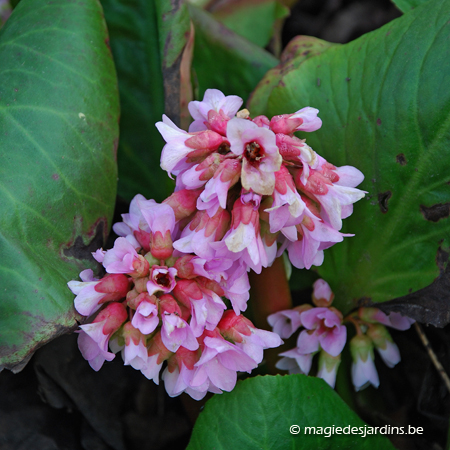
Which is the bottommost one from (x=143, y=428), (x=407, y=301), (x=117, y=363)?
(x=143, y=428)

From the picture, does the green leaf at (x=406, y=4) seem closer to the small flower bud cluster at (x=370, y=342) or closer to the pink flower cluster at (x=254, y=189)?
the pink flower cluster at (x=254, y=189)

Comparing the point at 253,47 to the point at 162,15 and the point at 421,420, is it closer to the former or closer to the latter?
the point at 162,15

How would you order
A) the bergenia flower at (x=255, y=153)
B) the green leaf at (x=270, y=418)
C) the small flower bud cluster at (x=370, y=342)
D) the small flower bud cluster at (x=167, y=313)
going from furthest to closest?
the small flower bud cluster at (x=370, y=342) < the green leaf at (x=270, y=418) < the small flower bud cluster at (x=167, y=313) < the bergenia flower at (x=255, y=153)

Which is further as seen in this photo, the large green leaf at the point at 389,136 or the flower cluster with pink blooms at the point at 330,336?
the flower cluster with pink blooms at the point at 330,336

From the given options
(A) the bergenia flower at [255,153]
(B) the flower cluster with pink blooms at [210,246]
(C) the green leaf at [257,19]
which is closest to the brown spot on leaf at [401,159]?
(B) the flower cluster with pink blooms at [210,246]

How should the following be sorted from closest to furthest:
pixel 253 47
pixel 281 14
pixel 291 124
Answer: pixel 291 124
pixel 253 47
pixel 281 14

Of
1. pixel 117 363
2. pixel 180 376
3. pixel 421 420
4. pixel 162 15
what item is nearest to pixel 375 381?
pixel 421 420
